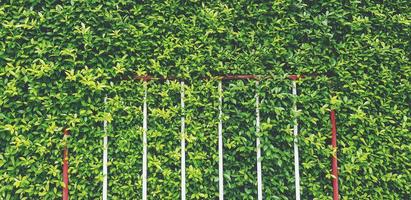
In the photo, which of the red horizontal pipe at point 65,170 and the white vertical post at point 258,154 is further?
the white vertical post at point 258,154

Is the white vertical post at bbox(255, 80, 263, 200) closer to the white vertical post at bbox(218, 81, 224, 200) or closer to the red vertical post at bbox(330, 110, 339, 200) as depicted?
the white vertical post at bbox(218, 81, 224, 200)

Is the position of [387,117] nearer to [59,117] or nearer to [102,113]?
[102,113]

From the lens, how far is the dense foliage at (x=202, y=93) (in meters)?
2.65

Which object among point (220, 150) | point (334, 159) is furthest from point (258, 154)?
point (334, 159)

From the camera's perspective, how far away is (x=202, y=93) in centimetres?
278

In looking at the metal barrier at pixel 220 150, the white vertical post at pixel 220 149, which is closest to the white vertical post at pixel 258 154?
the metal barrier at pixel 220 150

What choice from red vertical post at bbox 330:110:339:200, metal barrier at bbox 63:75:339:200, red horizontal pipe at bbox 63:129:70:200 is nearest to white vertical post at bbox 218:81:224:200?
metal barrier at bbox 63:75:339:200

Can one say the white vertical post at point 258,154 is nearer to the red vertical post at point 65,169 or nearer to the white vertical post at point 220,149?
the white vertical post at point 220,149

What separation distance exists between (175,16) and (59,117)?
1.12 metres

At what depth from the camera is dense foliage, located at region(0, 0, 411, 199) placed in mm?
2650

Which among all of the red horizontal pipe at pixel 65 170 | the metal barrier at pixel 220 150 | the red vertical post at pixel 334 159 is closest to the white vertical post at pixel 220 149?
the metal barrier at pixel 220 150

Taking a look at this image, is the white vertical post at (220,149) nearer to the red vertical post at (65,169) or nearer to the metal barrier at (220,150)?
the metal barrier at (220,150)

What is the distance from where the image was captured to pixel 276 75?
2832 millimetres

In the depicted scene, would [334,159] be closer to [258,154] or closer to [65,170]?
[258,154]
